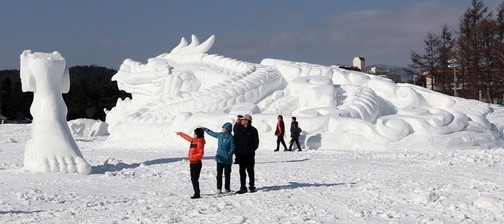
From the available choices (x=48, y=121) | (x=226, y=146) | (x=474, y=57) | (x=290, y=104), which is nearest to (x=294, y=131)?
(x=290, y=104)

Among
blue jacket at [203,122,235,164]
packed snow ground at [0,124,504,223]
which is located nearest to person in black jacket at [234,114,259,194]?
blue jacket at [203,122,235,164]

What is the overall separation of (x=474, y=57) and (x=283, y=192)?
1289 inches

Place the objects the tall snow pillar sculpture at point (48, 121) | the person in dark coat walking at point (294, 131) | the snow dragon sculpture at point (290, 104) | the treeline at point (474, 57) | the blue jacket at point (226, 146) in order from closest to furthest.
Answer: the blue jacket at point (226, 146) → the tall snow pillar sculpture at point (48, 121) → the person in dark coat walking at point (294, 131) → the snow dragon sculpture at point (290, 104) → the treeline at point (474, 57)

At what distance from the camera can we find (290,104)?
69.5 ft

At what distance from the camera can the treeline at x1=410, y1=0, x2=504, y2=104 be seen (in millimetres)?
37438

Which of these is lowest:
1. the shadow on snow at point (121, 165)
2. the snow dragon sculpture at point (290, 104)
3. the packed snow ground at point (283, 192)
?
the packed snow ground at point (283, 192)

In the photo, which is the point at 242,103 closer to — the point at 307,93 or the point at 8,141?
the point at 307,93

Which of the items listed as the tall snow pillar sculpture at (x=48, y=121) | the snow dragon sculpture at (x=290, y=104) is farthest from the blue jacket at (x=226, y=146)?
the snow dragon sculpture at (x=290, y=104)

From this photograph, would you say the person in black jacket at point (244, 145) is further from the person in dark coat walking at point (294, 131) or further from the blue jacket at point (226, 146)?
the person in dark coat walking at point (294, 131)

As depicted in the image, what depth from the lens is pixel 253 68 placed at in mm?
23297

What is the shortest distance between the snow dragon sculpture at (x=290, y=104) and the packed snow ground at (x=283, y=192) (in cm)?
253

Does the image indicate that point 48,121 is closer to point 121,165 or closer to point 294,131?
point 121,165

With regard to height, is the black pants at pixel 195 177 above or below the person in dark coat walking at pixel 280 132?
below

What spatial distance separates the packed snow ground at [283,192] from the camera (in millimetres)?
7996
